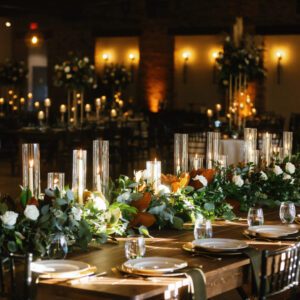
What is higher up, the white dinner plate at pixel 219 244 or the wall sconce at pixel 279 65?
the wall sconce at pixel 279 65

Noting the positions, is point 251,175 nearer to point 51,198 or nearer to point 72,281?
point 51,198

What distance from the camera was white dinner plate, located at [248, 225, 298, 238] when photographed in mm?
4043

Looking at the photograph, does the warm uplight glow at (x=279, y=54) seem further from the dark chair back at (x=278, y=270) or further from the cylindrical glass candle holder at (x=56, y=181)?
the dark chair back at (x=278, y=270)

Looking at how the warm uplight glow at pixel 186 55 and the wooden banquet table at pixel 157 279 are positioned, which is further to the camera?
the warm uplight glow at pixel 186 55

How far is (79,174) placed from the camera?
13.5 feet

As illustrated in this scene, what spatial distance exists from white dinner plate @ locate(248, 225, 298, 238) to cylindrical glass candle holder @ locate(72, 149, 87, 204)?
85 centimetres

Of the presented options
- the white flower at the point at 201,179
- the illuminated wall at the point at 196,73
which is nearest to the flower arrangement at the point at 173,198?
the white flower at the point at 201,179

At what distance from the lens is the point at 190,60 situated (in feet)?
64.2

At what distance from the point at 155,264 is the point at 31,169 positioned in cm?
99

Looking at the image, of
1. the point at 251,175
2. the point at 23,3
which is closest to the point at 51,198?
the point at 251,175

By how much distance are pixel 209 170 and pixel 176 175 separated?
24 cm

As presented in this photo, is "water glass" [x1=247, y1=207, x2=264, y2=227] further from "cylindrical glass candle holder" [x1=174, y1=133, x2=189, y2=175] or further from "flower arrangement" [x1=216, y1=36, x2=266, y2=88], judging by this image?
"flower arrangement" [x1=216, y1=36, x2=266, y2=88]

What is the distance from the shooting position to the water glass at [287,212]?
434 centimetres

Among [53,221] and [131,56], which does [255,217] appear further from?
[131,56]
